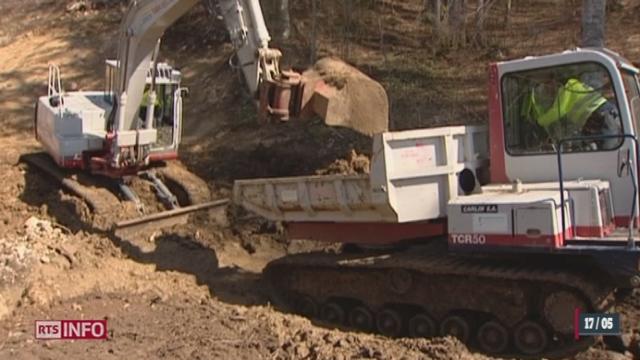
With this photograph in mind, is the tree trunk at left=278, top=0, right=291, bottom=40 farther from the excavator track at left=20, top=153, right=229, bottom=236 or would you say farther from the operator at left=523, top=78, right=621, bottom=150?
the operator at left=523, top=78, right=621, bottom=150

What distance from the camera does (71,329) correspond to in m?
7.84

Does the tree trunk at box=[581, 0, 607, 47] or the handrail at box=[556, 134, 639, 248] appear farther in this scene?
the tree trunk at box=[581, 0, 607, 47]

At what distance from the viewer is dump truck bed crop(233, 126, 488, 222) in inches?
287

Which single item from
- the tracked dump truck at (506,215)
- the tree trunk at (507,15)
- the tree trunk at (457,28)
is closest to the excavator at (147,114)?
the tracked dump truck at (506,215)

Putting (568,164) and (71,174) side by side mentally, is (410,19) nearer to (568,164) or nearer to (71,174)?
(71,174)

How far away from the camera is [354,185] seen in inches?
305

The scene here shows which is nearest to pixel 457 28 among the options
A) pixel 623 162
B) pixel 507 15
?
pixel 507 15

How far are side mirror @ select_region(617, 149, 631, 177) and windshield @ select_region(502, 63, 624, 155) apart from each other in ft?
0.29

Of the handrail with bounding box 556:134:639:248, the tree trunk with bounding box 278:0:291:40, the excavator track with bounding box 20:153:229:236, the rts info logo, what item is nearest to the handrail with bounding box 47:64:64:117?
the excavator track with bounding box 20:153:229:236

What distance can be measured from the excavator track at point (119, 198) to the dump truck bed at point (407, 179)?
361 cm

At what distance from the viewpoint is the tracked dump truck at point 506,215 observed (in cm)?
668

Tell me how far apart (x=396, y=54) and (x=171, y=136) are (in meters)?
6.58

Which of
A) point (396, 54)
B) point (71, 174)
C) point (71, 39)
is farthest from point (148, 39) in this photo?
point (71, 39)

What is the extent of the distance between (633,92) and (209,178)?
25.6 feet
